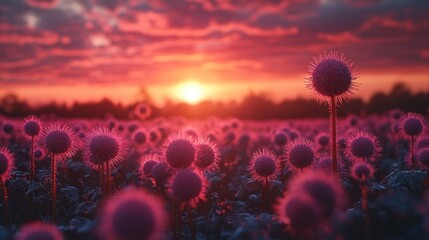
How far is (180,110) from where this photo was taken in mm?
39906

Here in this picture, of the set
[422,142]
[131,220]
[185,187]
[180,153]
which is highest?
[422,142]

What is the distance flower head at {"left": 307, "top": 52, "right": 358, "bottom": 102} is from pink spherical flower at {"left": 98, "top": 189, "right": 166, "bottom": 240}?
149 inches

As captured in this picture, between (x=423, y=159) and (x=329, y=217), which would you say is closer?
(x=329, y=217)

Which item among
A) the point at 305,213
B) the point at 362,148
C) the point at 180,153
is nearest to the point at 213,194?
the point at 180,153

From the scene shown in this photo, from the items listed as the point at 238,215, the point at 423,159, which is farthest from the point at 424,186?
the point at 238,215

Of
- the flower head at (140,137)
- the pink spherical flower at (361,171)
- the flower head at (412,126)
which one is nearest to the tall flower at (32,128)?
the flower head at (140,137)

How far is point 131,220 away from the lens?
3.62m

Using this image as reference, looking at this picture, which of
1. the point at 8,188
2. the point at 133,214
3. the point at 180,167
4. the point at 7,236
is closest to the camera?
the point at 133,214

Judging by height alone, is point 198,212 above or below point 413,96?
below

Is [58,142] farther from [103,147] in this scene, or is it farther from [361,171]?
[361,171]

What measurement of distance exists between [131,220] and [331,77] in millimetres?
4067

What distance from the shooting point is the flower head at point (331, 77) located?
6.72m

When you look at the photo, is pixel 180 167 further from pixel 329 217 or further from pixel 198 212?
pixel 329 217

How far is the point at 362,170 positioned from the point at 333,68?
5.40 feet
